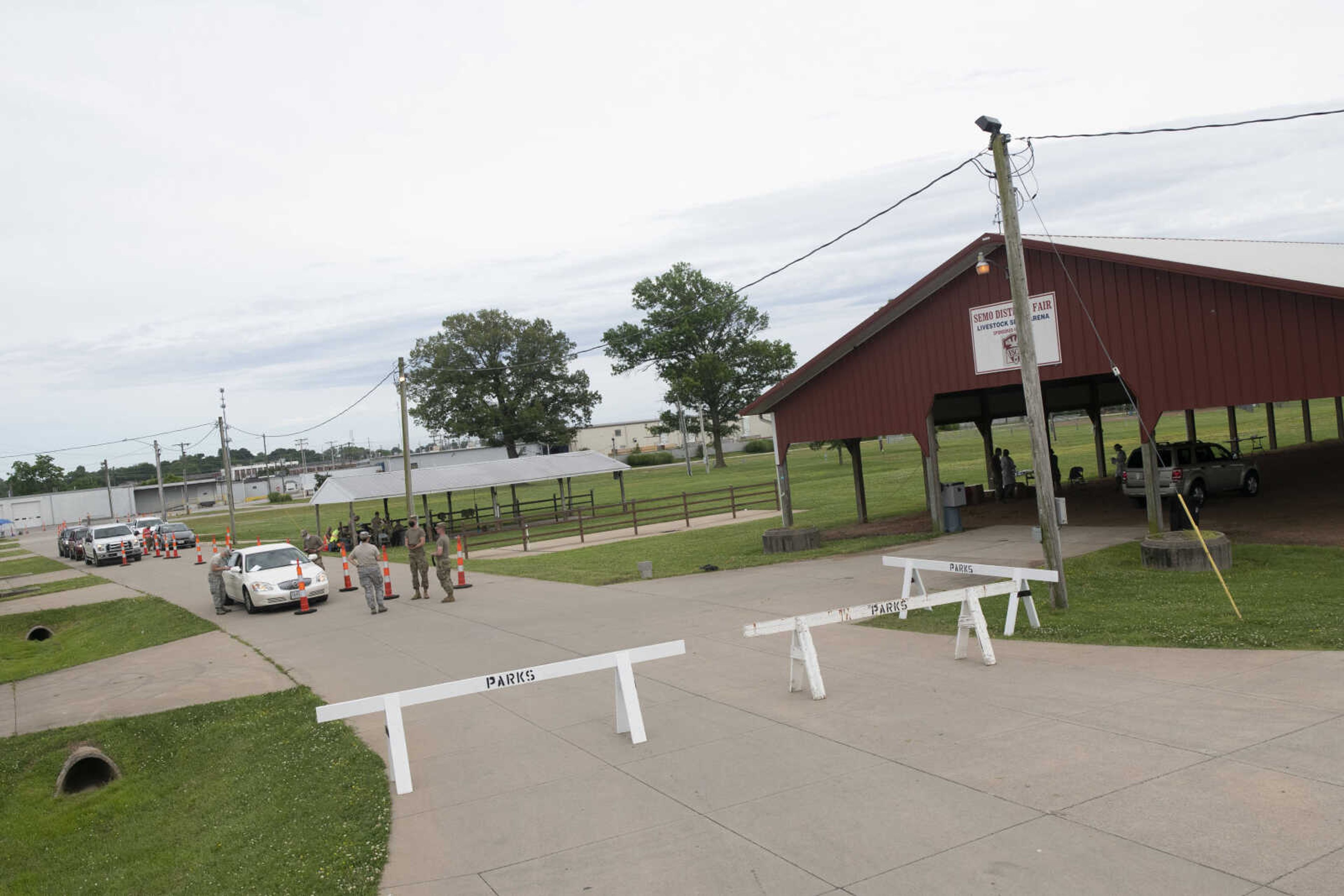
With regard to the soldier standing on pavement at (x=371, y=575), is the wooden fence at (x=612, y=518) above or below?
below

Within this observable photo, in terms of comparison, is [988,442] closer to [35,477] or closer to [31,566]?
[31,566]

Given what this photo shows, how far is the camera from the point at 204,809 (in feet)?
26.9

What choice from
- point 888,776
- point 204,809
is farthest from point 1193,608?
point 204,809

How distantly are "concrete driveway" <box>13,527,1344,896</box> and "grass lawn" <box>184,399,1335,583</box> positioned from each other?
10.5 metres

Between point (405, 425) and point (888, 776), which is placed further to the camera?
point (405, 425)

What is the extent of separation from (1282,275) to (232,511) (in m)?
41.6

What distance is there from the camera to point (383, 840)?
262 inches

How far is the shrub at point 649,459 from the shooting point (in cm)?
9919

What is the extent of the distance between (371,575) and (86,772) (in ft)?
29.3

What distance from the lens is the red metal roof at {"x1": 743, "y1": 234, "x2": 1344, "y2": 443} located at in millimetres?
15820

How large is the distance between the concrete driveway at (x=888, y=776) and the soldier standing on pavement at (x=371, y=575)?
6.32m

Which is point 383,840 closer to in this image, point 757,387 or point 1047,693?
point 1047,693

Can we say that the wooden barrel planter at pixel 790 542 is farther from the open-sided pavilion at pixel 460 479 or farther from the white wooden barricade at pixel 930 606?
the open-sided pavilion at pixel 460 479

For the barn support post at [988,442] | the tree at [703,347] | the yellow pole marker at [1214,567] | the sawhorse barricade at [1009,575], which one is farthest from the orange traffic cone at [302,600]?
the tree at [703,347]
